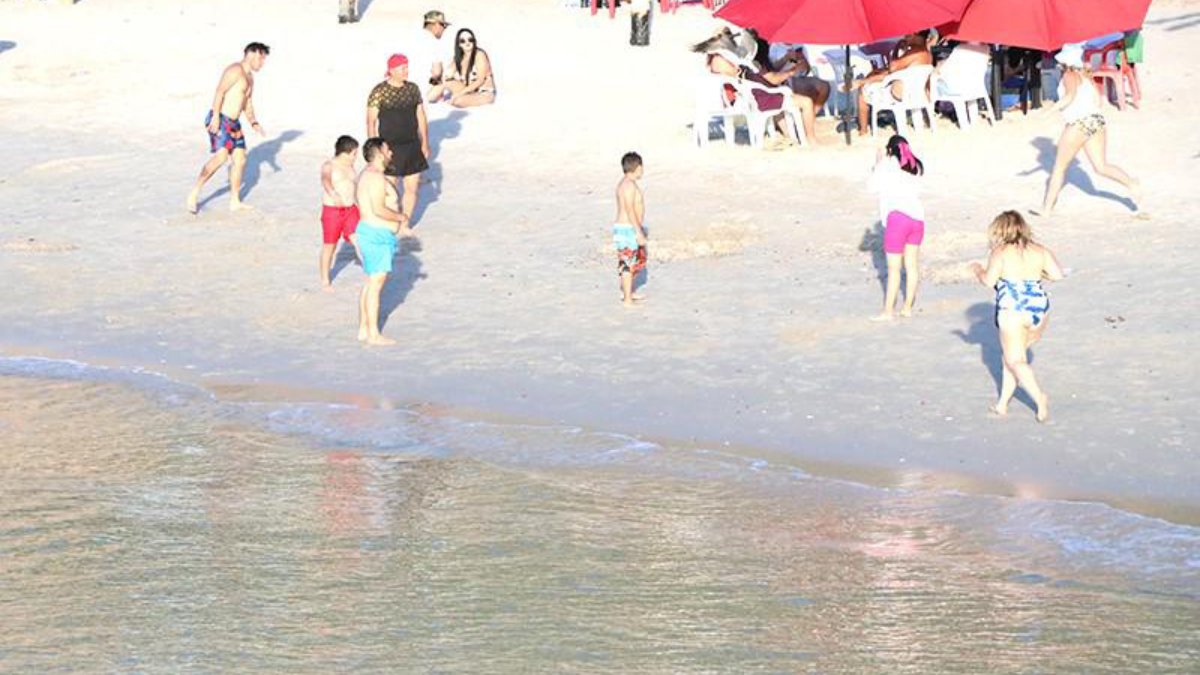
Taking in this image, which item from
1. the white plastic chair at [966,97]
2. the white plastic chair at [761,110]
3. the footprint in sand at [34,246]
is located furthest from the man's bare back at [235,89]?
the white plastic chair at [966,97]

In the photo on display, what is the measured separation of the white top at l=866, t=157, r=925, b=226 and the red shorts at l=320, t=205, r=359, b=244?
4.11 m

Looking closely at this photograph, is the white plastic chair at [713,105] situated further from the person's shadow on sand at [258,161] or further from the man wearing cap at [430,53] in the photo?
the person's shadow on sand at [258,161]

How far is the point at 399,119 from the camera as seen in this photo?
17141 millimetres

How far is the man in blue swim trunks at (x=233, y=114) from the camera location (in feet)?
58.0

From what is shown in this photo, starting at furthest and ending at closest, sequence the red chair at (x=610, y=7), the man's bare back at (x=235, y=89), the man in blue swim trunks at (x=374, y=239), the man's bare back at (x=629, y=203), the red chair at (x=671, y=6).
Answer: the red chair at (x=671, y=6) < the red chair at (x=610, y=7) < the man's bare back at (x=235, y=89) < the man's bare back at (x=629, y=203) < the man in blue swim trunks at (x=374, y=239)

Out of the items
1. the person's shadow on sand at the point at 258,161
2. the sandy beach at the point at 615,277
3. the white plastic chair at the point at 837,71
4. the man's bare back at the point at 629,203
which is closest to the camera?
the sandy beach at the point at 615,277

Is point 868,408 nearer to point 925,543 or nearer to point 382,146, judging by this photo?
point 925,543

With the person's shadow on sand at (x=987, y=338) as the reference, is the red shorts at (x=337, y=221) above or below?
above

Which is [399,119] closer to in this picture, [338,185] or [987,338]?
[338,185]

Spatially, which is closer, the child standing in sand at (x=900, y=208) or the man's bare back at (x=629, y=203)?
the child standing in sand at (x=900, y=208)

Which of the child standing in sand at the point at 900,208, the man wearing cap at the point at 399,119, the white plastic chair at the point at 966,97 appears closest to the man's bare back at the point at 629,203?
the child standing in sand at the point at 900,208

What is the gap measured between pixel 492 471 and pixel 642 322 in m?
3.17

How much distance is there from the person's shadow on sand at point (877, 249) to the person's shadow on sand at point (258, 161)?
19.3 feet

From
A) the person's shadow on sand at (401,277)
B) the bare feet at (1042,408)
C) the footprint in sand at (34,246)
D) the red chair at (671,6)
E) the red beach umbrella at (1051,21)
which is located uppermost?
the red chair at (671,6)
